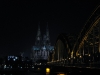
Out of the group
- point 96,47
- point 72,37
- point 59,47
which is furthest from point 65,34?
point 96,47

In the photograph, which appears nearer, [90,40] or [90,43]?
[90,43]

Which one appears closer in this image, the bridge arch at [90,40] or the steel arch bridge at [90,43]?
the steel arch bridge at [90,43]

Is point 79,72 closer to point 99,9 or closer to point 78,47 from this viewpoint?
point 99,9

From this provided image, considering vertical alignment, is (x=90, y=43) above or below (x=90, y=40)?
below

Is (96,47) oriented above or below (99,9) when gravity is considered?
below

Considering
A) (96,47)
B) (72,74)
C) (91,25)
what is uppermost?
(91,25)

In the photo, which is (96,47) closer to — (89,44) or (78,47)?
(89,44)

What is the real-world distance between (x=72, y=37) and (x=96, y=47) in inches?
2367

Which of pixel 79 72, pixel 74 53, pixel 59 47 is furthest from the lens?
pixel 59 47

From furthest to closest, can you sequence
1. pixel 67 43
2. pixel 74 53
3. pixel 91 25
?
pixel 67 43 → pixel 74 53 → pixel 91 25

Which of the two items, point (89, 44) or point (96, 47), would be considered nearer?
point (96, 47)

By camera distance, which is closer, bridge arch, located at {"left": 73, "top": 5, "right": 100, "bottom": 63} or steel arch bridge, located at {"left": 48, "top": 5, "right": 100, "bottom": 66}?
steel arch bridge, located at {"left": 48, "top": 5, "right": 100, "bottom": 66}

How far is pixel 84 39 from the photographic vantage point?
105500mm

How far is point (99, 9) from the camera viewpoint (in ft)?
277
